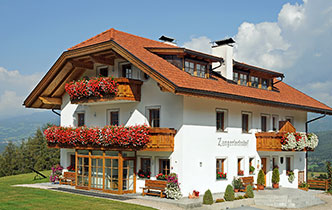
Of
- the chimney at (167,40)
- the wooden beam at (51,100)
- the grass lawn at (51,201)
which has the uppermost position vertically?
the chimney at (167,40)

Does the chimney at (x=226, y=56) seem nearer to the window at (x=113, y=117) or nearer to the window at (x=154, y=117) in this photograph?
the window at (x=154, y=117)

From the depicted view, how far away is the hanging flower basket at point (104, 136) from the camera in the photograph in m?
20.7

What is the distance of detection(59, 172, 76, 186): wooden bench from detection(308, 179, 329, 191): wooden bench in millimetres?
16623

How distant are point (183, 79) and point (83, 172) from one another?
824 cm

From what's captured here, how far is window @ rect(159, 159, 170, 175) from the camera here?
71.6 feet

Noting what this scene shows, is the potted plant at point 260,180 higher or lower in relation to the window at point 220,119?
lower

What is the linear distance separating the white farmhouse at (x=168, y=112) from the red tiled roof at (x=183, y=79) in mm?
107

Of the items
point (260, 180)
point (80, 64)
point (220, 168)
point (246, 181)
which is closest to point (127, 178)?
point (220, 168)

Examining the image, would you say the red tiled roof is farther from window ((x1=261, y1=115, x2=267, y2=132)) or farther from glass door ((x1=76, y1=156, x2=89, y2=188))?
glass door ((x1=76, y1=156, x2=89, y2=188))

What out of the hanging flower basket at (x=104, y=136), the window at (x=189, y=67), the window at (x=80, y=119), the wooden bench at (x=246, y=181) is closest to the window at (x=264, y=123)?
the wooden bench at (x=246, y=181)

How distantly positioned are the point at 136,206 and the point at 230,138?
27.6ft

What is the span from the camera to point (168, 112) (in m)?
21.8

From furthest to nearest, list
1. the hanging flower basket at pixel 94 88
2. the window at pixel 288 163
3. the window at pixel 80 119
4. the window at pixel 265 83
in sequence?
the window at pixel 288 163, the window at pixel 265 83, the window at pixel 80 119, the hanging flower basket at pixel 94 88

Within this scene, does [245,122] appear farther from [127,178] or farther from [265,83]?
[127,178]
